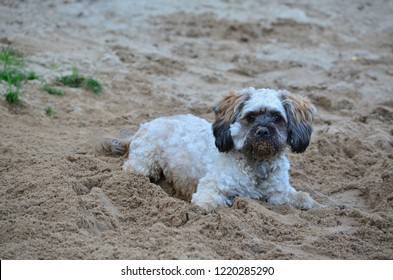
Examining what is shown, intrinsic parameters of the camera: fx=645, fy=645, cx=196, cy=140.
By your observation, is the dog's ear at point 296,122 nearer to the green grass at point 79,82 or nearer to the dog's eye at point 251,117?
the dog's eye at point 251,117

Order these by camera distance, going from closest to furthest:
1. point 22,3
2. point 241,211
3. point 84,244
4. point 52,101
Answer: point 84,244
point 241,211
point 52,101
point 22,3

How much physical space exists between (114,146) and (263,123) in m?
2.04

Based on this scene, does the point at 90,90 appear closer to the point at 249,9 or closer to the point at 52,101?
the point at 52,101

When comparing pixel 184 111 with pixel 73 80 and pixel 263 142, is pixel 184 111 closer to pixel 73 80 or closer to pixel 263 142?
pixel 73 80

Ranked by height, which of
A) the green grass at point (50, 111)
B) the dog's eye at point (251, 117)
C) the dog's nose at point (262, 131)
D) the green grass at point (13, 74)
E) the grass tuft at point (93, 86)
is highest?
the dog's eye at point (251, 117)

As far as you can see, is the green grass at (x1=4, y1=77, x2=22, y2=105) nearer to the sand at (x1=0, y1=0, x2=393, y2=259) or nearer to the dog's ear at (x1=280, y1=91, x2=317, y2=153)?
the sand at (x1=0, y1=0, x2=393, y2=259)

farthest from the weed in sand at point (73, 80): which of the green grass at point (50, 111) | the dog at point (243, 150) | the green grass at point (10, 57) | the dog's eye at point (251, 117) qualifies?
the dog's eye at point (251, 117)

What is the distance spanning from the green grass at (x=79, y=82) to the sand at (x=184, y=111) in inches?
5.2

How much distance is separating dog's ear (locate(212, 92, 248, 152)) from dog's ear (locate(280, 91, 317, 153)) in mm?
390

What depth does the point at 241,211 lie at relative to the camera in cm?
552

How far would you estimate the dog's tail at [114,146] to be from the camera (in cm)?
697

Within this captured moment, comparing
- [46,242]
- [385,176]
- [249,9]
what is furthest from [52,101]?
[249,9]

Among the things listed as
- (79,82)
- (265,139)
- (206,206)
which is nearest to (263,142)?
(265,139)

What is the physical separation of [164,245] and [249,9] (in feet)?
27.0
